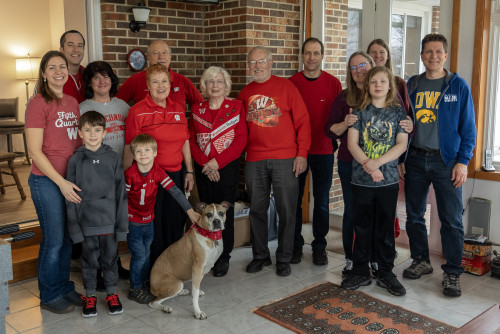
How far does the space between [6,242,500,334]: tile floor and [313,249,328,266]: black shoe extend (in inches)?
1.9

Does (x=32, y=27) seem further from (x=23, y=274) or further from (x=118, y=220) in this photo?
(x=118, y=220)

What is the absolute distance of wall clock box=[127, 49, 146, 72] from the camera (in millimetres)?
4316

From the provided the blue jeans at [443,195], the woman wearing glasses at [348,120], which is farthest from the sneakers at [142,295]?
the blue jeans at [443,195]

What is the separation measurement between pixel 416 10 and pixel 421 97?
110cm

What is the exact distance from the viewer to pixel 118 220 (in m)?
3.04

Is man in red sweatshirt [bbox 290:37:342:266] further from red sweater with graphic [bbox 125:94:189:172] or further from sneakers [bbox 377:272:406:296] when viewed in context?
red sweater with graphic [bbox 125:94:189:172]

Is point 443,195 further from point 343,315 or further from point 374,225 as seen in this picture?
point 343,315

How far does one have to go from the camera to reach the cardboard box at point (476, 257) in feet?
11.9

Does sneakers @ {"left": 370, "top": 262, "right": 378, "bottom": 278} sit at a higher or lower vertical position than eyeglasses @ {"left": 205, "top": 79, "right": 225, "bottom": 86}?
lower

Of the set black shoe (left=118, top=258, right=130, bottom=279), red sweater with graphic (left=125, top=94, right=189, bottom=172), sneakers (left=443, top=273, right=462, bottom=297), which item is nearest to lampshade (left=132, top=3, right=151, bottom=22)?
red sweater with graphic (left=125, top=94, right=189, bottom=172)

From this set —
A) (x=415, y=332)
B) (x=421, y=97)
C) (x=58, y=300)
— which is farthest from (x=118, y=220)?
(x=421, y=97)

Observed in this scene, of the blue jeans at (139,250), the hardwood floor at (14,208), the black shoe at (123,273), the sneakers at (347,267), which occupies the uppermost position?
the blue jeans at (139,250)

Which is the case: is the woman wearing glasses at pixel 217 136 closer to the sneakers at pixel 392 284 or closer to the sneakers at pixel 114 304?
the sneakers at pixel 114 304

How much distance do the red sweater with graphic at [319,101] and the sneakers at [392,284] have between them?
1.03 meters
